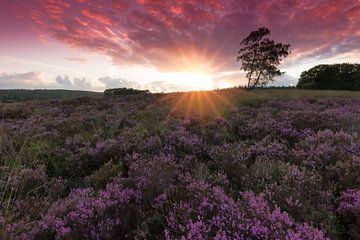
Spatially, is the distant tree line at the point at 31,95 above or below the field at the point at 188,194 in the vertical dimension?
below

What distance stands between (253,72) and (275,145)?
40.4 metres

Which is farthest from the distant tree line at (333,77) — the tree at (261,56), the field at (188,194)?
the field at (188,194)

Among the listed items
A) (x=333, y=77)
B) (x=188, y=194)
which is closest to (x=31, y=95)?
(x=188, y=194)

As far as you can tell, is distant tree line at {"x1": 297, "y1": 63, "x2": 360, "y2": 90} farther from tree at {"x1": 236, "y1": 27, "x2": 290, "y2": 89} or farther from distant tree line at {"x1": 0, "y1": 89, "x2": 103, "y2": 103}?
distant tree line at {"x1": 0, "y1": 89, "x2": 103, "y2": 103}

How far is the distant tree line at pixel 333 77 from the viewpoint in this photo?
60.1 metres

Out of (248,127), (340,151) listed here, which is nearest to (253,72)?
(248,127)

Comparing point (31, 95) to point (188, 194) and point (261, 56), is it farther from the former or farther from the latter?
point (188, 194)

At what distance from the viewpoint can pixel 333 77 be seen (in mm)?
62219

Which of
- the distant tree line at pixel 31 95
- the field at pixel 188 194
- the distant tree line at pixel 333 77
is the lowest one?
the distant tree line at pixel 31 95

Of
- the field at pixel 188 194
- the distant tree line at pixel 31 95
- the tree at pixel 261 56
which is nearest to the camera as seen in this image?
the field at pixel 188 194

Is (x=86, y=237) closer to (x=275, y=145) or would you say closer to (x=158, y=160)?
(x=158, y=160)

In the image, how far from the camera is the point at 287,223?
2.59 meters

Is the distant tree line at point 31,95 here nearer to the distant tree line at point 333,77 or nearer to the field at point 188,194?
the field at point 188,194

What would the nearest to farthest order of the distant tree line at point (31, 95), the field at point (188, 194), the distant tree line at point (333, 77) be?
Answer: 1. the field at point (188, 194)
2. the distant tree line at point (31, 95)
3. the distant tree line at point (333, 77)
